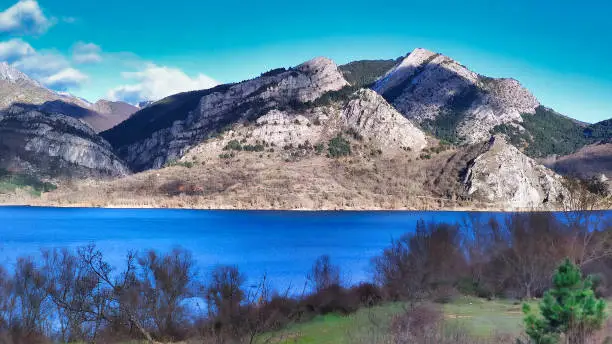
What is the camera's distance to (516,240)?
43.7m

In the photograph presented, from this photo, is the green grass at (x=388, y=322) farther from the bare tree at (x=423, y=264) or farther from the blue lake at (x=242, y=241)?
the blue lake at (x=242, y=241)

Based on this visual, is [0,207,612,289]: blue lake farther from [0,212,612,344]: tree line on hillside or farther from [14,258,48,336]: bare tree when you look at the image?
[14,258,48,336]: bare tree

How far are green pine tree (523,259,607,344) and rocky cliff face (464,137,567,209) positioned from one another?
181 m

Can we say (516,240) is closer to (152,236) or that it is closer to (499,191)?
(152,236)

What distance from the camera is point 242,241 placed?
97062 millimetres

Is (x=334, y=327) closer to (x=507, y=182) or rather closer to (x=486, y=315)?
(x=486, y=315)

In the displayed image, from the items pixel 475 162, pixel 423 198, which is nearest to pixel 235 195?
pixel 423 198

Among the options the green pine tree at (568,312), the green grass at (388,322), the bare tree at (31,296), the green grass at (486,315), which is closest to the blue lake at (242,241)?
the green grass at (486,315)

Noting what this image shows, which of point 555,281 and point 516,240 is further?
point 516,240

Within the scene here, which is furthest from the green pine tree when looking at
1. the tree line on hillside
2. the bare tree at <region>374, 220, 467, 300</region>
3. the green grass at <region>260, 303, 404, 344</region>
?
the bare tree at <region>374, 220, 467, 300</region>

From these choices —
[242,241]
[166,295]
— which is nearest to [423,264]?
[166,295]

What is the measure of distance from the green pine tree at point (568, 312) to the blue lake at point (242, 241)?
3542 cm

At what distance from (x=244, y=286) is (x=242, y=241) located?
48.2 meters

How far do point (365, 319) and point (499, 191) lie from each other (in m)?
171
